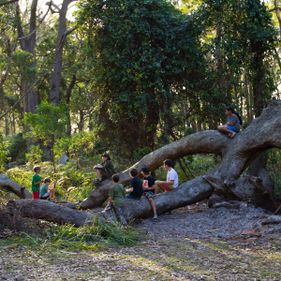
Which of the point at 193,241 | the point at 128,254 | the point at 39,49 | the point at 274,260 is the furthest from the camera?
the point at 39,49

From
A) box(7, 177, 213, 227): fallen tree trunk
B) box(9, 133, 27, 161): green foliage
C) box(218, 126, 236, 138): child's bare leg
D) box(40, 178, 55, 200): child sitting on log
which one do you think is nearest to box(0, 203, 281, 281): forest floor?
box(7, 177, 213, 227): fallen tree trunk

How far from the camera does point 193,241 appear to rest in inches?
370

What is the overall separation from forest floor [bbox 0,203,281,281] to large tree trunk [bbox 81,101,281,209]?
5.50ft

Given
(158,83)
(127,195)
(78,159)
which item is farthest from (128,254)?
(78,159)

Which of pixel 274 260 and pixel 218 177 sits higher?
pixel 218 177

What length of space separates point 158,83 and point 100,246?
7859 mm

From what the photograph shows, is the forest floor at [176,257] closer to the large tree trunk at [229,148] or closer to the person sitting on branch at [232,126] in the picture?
the large tree trunk at [229,148]

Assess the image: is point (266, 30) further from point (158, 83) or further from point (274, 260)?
point (274, 260)

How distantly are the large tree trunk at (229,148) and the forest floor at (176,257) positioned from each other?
167 cm

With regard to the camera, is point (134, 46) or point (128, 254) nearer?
point (128, 254)

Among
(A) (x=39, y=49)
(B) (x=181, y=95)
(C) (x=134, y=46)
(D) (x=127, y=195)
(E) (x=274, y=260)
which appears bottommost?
(E) (x=274, y=260)

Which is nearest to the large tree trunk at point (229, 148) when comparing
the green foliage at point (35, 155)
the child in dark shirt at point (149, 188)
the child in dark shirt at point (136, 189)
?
the child in dark shirt at point (149, 188)

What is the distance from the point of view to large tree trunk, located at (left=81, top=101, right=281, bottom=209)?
1194cm

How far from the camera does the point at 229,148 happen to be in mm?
12688
